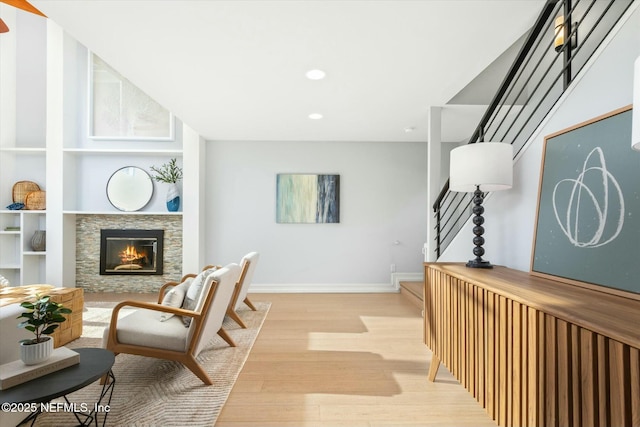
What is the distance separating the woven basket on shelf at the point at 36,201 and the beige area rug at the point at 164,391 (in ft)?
9.59

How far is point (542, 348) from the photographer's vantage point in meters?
1.21

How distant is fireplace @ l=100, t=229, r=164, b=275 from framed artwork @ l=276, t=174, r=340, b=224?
1997 mm

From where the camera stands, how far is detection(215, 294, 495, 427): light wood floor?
1.93m

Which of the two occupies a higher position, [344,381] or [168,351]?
[168,351]

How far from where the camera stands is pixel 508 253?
229 cm

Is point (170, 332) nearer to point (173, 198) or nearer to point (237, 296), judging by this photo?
point (237, 296)

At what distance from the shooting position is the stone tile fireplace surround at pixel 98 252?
514 cm

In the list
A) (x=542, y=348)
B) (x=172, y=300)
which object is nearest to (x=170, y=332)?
(x=172, y=300)

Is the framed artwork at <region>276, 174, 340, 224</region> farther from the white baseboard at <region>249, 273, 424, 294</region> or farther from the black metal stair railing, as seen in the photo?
the black metal stair railing

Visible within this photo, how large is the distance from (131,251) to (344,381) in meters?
4.31

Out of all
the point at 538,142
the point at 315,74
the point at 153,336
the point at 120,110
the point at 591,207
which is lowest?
the point at 153,336

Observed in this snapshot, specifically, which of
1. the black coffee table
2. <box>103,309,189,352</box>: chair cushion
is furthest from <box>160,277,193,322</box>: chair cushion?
the black coffee table

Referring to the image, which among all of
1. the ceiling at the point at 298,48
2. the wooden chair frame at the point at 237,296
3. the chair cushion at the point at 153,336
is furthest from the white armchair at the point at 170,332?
the ceiling at the point at 298,48

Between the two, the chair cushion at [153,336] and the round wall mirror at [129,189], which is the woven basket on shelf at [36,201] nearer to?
the round wall mirror at [129,189]
